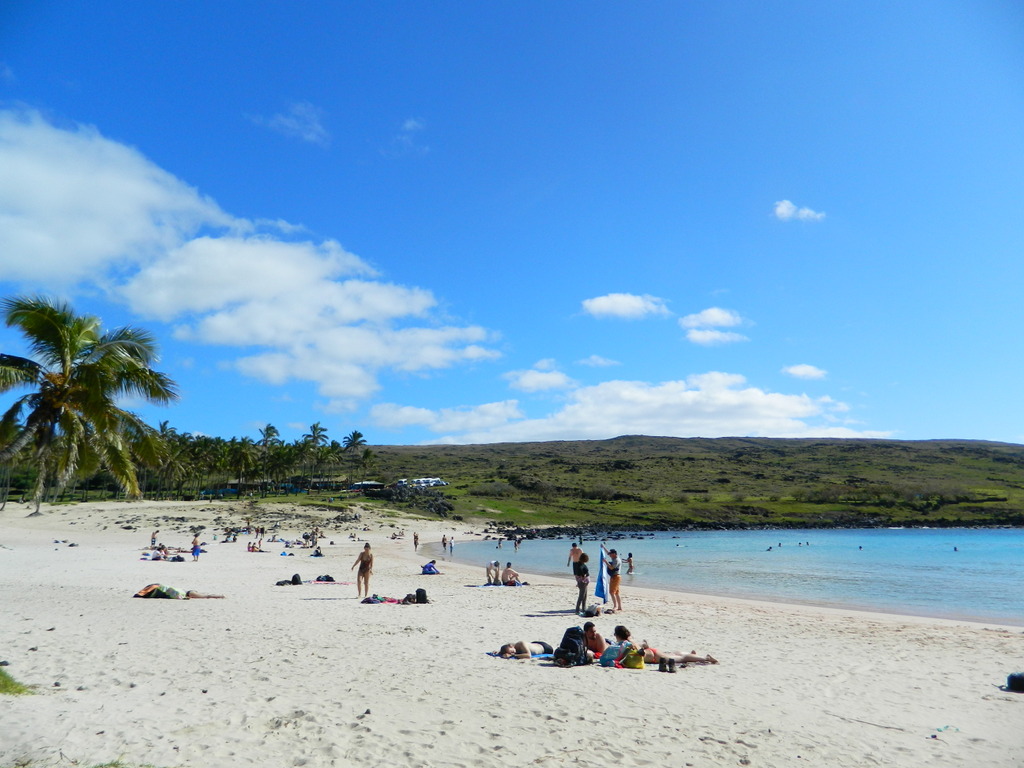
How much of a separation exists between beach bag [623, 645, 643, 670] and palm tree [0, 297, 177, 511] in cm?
1353

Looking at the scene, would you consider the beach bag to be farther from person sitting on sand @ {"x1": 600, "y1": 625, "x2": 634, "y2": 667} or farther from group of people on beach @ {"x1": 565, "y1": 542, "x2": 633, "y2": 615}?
group of people on beach @ {"x1": 565, "y1": 542, "x2": 633, "y2": 615}

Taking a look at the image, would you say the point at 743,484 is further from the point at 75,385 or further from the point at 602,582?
the point at 75,385

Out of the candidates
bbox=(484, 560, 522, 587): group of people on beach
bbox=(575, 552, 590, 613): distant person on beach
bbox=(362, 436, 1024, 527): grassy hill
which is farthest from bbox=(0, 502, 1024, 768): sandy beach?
bbox=(362, 436, 1024, 527): grassy hill

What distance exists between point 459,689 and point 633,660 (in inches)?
148

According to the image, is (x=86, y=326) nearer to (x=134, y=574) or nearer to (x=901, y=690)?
(x=134, y=574)

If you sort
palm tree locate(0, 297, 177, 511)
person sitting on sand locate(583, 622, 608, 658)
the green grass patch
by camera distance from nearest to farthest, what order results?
the green grass patch < person sitting on sand locate(583, 622, 608, 658) < palm tree locate(0, 297, 177, 511)

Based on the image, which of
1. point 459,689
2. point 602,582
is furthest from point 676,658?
point 602,582

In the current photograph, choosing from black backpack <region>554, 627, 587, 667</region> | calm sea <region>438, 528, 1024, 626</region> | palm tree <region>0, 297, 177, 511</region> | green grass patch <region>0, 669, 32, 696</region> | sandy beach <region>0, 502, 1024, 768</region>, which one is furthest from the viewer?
calm sea <region>438, 528, 1024, 626</region>

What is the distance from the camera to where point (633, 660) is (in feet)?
36.9

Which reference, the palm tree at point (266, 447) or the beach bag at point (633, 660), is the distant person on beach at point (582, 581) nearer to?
the beach bag at point (633, 660)

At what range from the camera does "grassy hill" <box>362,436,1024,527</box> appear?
10094cm

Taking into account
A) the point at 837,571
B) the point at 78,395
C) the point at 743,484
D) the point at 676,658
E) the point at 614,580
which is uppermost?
the point at 78,395

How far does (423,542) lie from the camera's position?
60406 mm

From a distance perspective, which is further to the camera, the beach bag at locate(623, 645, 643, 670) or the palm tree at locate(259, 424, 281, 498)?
the palm tree at locate(259, 424, 281, 498)
